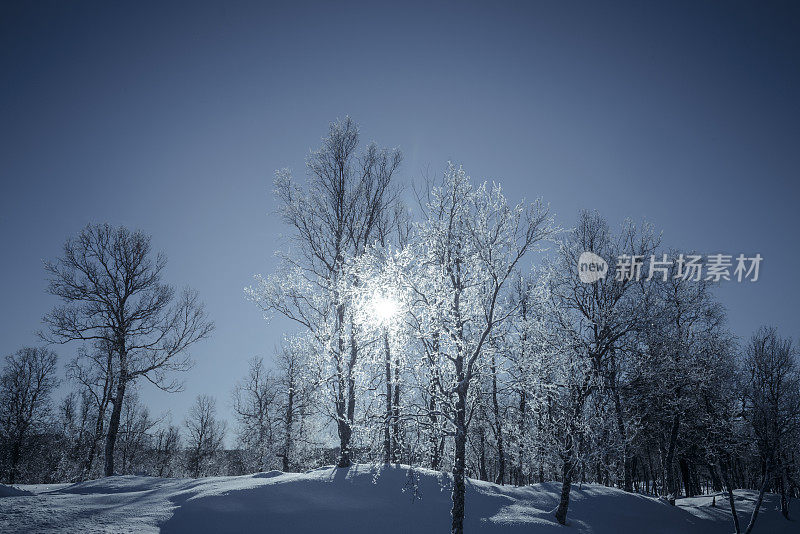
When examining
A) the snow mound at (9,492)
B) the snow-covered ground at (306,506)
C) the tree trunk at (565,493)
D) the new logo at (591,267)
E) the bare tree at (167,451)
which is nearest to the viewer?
the snow-covered ground at (306,506)

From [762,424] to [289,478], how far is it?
765 inches

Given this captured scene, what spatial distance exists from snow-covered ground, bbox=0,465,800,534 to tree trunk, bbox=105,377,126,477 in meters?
3.99

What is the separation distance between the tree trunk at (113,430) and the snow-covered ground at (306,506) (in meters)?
3.99

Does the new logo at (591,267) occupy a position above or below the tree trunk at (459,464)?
above

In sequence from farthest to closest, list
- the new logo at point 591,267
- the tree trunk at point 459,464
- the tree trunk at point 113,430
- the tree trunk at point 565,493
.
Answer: the new logo at point 591,267 → the tree trunk at point 113,430 → the tree trunk at point 565,493 → the tree trunk at point 459,464

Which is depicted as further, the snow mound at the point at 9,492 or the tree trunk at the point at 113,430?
the tree trunk at the point at 113,430

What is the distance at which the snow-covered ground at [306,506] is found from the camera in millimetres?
6711

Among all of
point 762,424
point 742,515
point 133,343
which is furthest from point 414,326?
point 742,515

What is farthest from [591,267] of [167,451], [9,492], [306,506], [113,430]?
[167,451]

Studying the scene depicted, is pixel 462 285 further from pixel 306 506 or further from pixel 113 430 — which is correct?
pixel 113 430

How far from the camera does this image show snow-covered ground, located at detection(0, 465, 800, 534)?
6.71 m

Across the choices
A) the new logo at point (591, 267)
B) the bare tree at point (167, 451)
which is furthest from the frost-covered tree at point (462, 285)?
the bare tree at point (167, 451)

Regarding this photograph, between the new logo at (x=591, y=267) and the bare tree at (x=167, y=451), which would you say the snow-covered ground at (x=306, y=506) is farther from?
the bare tree at (x=167, y=451)

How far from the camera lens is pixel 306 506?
8234 millimetres
